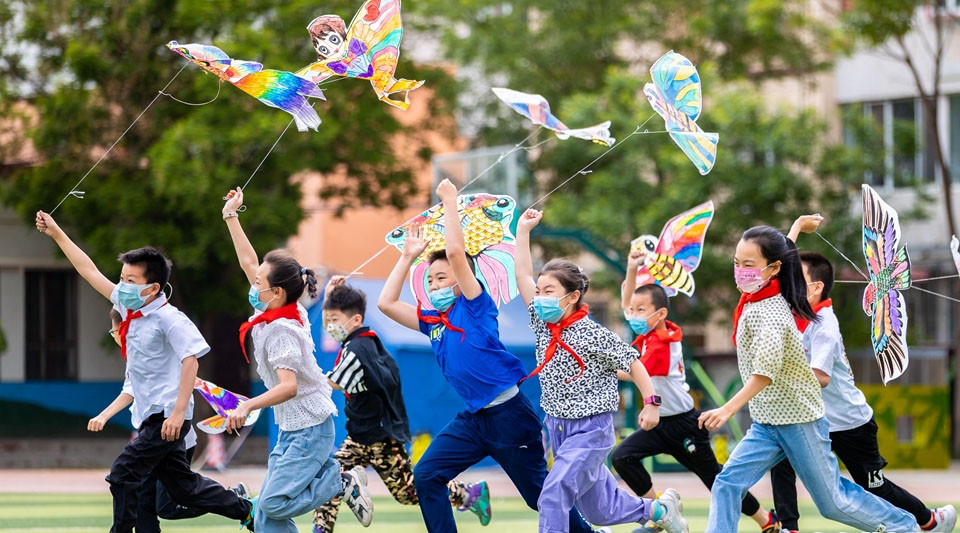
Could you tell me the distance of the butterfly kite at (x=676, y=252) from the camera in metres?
9.34

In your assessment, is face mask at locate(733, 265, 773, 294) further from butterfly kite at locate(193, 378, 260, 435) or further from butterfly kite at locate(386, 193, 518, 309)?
butterfly kite at locate(193, 378, 260, 435)

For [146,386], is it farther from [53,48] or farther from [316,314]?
[53,48]

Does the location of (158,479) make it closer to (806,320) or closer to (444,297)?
(444,297)

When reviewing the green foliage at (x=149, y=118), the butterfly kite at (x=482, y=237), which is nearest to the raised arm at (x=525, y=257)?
the butterfly kite at (x=482, y=237)

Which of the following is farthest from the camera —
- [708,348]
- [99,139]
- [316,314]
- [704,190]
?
[708,348]

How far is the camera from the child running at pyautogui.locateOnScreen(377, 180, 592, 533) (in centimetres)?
704

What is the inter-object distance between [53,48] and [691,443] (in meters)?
13.8

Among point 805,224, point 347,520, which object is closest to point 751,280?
point 805,224

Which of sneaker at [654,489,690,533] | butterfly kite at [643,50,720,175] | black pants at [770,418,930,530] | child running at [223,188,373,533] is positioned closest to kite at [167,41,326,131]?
child running at [223,188,373,533]

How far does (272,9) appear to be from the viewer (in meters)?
19.6

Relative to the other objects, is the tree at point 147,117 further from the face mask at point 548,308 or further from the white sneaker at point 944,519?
the white sneaker at point 944,519

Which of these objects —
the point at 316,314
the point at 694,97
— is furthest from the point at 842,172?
the point at 694,97

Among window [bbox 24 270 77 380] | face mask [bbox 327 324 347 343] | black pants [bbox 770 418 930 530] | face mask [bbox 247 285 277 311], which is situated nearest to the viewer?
face mask [bbox 247 285 277 311]

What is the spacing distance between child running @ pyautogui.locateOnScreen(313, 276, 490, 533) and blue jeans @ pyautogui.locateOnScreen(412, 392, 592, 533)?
4.19ft
